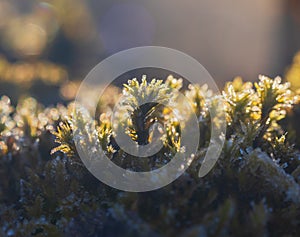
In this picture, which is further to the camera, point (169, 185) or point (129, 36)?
point (129, 36)

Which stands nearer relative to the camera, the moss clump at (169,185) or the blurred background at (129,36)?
the moss clump at (169,185)

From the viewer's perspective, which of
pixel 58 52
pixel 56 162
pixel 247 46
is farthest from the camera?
pixel 247 46

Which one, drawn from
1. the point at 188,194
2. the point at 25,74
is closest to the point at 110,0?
the point at 25,74

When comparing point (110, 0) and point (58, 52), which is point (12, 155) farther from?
point (110, 0)

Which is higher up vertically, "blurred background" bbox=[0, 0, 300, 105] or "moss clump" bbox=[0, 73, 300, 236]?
"blurred background" bbox=[0, 0, 300, 105]

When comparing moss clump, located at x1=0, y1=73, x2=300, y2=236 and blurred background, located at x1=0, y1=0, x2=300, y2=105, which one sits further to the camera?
blurred background, located at x1=0, y1=0, x2=300, y2=105

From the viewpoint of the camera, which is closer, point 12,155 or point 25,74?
point 12,155

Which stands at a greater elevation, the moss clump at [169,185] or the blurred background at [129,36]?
the blurred background at [129,36]

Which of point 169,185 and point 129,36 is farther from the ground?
point 129,36
